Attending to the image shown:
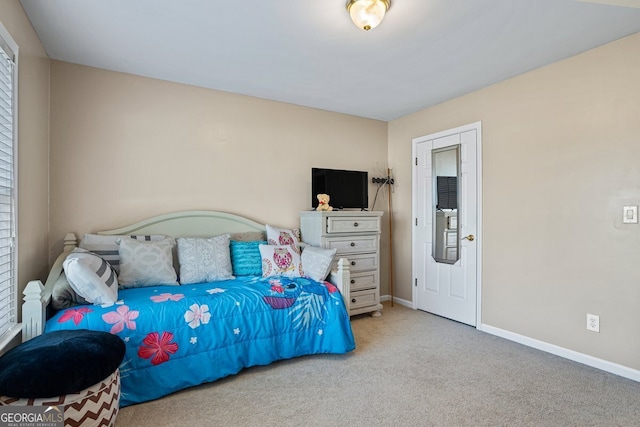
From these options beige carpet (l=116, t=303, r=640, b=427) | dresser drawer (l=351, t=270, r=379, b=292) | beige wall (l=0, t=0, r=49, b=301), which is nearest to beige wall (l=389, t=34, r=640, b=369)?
beige carpet (l=116, t=303, r=640, b=427)

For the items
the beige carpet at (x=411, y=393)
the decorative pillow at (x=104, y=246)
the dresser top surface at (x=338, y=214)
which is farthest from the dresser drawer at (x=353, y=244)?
the decorative pillow at (x=104, y=246)

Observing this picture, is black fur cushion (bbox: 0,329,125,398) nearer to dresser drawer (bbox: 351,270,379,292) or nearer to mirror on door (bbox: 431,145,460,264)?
dresser drawer (bbox: 351,270,379,292)

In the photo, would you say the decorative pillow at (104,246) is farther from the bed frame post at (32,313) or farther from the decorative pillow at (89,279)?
the bed frame post at (32,313)

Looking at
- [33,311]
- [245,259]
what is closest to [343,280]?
[245,259]

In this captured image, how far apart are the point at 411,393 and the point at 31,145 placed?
9.81ft

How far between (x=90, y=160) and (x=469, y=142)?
3506 mm

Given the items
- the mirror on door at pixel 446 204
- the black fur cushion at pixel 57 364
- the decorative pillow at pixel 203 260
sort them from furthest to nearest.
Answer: the mirror on door at pixel 446 204 < the decorative pillow at pixel 203 260 < the black fur cushion at pixel 57 364

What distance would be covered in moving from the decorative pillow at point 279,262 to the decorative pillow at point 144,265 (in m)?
0.75

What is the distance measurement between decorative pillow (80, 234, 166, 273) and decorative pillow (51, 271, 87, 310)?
0.43 meters

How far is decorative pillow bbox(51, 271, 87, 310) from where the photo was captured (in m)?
2.04

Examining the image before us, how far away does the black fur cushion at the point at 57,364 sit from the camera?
1408 mm


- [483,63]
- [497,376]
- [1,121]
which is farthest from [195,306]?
[483,63]

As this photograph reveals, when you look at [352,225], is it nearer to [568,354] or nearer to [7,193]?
[568,354]

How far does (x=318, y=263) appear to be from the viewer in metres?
2.91
